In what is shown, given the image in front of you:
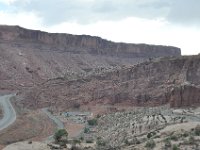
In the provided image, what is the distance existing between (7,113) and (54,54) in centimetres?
7136

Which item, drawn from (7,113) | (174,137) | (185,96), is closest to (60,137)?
(174,137)

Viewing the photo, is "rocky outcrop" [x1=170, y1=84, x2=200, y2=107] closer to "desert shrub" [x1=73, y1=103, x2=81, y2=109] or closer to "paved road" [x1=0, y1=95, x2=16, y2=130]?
"paved road" [x1=0, y1=95, x2=16, y2=130]

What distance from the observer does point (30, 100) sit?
97.7m

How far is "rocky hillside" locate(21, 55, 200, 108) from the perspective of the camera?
75.4m

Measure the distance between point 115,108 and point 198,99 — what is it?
1757 cm

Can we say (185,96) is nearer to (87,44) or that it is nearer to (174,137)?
(174,137)

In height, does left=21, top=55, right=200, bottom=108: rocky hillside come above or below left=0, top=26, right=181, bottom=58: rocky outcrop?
below

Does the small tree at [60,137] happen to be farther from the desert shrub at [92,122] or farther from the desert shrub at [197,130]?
the desert shrub at [92,122]

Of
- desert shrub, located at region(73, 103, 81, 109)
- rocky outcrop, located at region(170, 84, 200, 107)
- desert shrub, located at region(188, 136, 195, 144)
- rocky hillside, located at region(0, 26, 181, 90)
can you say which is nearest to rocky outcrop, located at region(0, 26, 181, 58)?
rocky hillside, located at region(0, 26, 181, 90)

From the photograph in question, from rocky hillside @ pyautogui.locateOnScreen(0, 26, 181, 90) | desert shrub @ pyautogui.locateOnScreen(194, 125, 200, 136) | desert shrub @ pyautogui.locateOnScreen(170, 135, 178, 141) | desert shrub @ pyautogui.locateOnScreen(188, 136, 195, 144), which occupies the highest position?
rocky hillside @ pyautogui.locateOnScreen(0, 26, 181, 90)

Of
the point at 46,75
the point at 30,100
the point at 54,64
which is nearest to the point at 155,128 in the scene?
the point at 30,100

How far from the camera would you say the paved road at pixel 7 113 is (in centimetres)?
6762

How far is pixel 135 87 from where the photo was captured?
89.7 meters

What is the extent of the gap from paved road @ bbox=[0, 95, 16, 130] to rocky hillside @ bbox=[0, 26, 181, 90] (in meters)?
17.2
